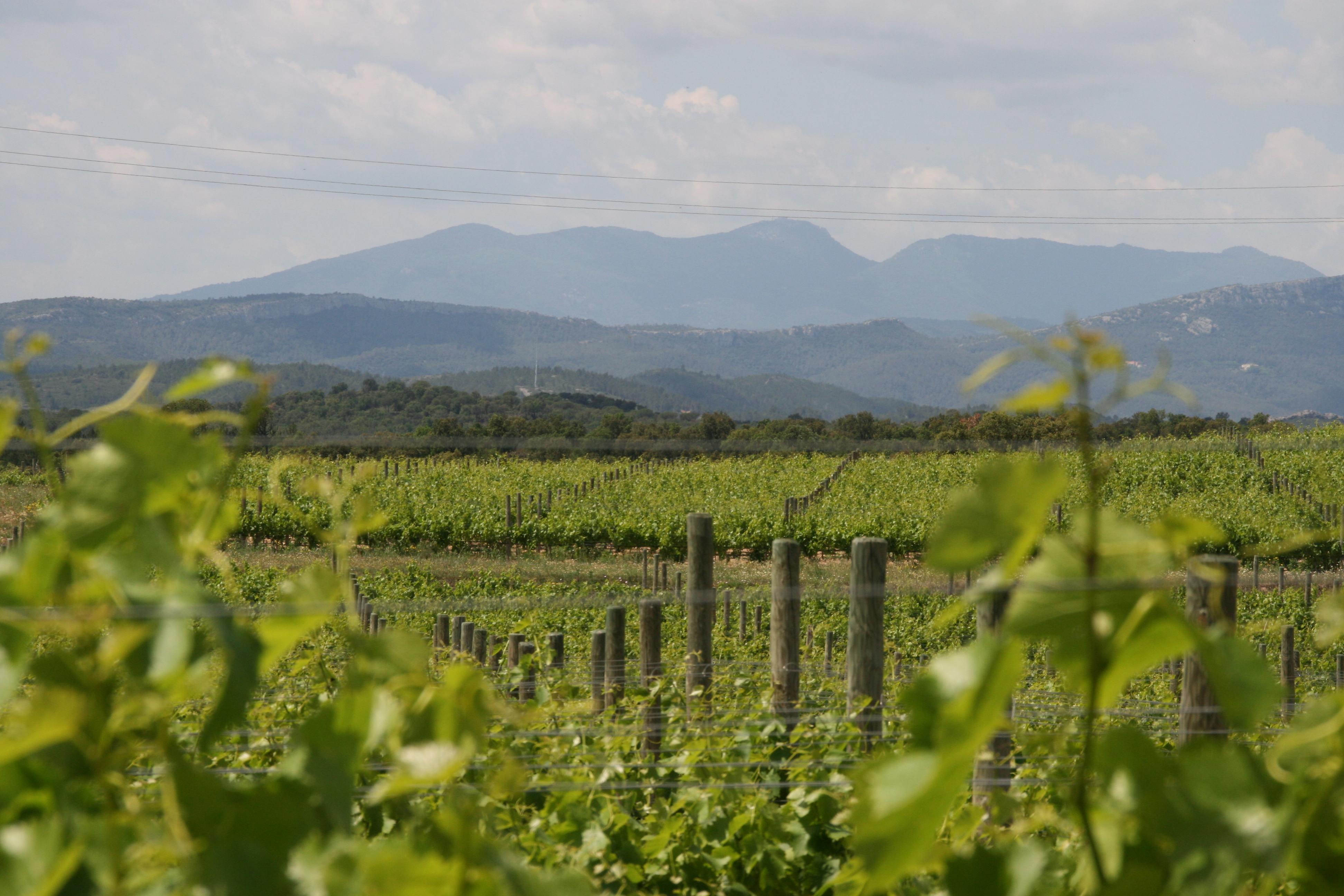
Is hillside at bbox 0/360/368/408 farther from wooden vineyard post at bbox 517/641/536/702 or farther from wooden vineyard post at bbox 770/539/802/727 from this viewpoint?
wooden vineyard post at bbox 770/539/802/727

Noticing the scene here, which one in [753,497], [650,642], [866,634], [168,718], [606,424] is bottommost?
[753,497]

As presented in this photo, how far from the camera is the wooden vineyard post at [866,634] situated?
2.57 meters

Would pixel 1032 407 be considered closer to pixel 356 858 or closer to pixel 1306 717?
pixel 1306 717

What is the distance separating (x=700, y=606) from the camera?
3590 millimetres

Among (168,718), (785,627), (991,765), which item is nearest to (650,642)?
Result: (785,627)

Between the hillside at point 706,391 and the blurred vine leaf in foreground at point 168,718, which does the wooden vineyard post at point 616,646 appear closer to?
the blurred vine leaf in foreground at point 168,718

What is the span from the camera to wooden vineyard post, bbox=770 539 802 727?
9.60 feet

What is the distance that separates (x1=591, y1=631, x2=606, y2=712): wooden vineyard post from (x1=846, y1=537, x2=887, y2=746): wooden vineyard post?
4.62 ft

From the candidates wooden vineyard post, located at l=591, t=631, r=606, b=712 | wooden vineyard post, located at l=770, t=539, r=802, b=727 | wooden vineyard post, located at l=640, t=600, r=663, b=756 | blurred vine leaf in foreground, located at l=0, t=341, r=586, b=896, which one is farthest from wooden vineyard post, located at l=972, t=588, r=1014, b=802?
wooden vineyard post, located at l=591, t=631, r=606, b=712

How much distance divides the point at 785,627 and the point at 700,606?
1.74ft

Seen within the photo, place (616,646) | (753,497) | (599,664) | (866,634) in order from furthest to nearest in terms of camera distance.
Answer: (753,497)
(599,664)
(616,646)
(866,634)

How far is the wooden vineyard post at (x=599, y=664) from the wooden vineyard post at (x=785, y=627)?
1.00m

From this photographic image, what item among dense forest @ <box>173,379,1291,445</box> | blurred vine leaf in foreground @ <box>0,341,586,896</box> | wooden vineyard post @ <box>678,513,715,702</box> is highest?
blurred vine leaf in foreground @ <box>0,341,586,896</box>

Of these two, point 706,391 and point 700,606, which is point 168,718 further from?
point 706,391
